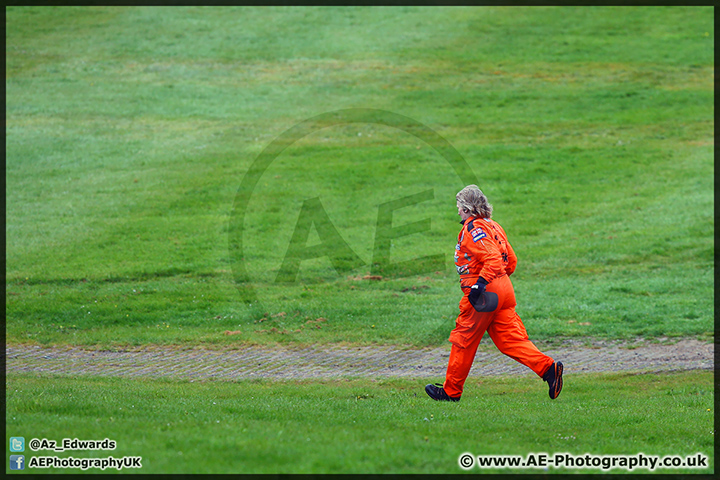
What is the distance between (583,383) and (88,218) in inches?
608

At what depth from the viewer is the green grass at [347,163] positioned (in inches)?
575

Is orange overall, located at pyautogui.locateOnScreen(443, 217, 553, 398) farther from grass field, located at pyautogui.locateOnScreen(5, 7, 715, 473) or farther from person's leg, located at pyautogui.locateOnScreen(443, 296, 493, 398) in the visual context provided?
grass field, located at pyautogui.locateOnScreen(5, 7, 715, 473)

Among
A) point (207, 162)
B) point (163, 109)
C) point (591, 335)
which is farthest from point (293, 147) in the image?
point (591, 335)

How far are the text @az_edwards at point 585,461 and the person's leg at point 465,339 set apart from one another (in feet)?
7.36

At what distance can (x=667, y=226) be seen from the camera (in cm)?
1966


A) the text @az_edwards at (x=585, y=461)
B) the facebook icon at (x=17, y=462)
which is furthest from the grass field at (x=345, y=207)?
the facebook icon at (x=17, y=462)

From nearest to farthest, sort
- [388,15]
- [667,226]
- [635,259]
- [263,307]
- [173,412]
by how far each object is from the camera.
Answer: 1. [173,412]
2. [263,307]
3. [635,259]
4. [667,226]
5. [388,15]

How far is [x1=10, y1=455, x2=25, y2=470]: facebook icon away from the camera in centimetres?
555

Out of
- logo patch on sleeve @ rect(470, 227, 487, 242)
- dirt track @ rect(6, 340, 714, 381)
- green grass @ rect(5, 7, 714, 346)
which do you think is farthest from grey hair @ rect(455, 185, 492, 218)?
green grass @ rect(5, 7, 714, 346)

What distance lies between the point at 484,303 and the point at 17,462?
518cm

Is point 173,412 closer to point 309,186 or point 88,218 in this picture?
point 88,218

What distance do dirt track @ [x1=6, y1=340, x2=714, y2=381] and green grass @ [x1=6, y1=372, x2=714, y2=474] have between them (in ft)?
2.26

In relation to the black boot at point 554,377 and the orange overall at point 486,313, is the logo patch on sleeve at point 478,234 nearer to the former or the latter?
the orange overall at point 486,313

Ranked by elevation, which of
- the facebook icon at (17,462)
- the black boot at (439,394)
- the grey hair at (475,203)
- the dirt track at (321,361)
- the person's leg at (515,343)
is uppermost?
the grey hair at (475,203)
